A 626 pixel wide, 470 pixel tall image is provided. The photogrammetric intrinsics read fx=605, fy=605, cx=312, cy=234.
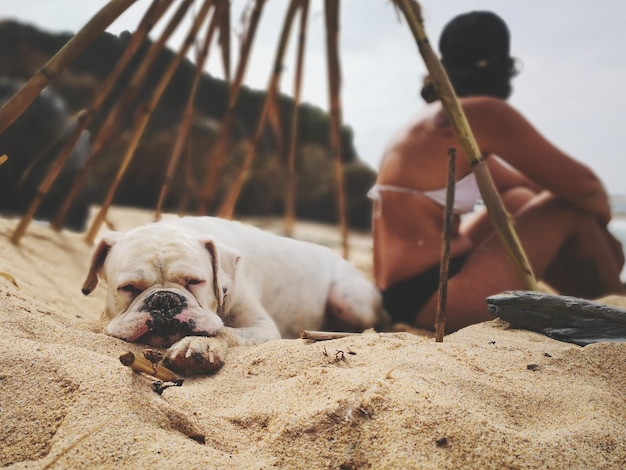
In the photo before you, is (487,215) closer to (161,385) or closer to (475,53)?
(475,53)

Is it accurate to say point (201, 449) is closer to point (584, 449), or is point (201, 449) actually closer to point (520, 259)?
point (584, 449)

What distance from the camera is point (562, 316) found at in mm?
2254

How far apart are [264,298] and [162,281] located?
853 millimetres

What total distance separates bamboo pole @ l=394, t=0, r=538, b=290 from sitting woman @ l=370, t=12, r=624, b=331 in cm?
87

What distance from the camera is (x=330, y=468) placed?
50.1 inches

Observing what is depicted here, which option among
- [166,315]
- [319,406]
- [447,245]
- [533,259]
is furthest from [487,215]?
[319,406]

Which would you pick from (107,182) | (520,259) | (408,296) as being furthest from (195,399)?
(107,182)

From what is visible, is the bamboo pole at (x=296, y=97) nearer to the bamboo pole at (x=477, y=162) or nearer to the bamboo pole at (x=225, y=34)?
the bamboo pole at (x=225, y=34)

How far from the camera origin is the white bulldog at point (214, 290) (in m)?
2.17

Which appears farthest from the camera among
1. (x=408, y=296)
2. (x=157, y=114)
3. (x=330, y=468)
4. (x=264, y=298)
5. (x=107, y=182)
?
(x=157, y=114)

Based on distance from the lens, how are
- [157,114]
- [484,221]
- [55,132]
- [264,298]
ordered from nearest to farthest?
[264,298]
[484,221]
[55,132]
[157,114]

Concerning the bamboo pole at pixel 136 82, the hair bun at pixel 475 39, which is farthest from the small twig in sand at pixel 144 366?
the hair bun at pixel 475 39

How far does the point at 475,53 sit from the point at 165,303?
2486 millimetres

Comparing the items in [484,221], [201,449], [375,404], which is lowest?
[201,449]
